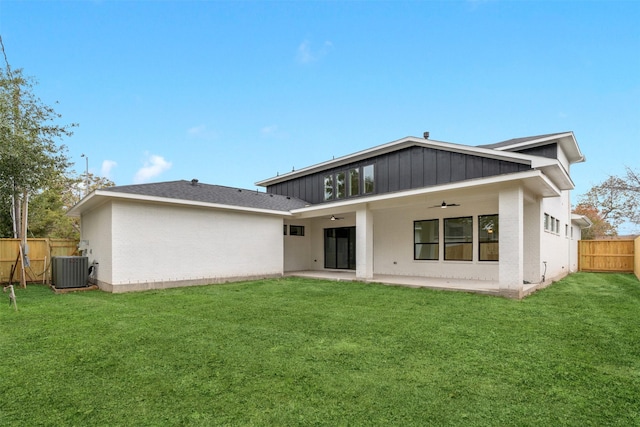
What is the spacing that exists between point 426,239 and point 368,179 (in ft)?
10.3

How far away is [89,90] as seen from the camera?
48.1ft

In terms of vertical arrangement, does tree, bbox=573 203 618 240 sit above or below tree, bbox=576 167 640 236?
below

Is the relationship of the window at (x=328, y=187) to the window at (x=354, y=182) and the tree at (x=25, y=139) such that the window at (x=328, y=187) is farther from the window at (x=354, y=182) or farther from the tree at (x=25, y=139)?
the tree at (x=25, y=139)

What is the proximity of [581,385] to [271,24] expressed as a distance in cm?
1415

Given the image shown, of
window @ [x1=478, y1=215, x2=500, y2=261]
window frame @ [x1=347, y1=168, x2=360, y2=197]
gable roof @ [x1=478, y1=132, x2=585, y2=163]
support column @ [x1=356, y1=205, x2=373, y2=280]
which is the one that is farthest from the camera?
window frame @ [x1=347, y1=168, x2=360, y2=197]

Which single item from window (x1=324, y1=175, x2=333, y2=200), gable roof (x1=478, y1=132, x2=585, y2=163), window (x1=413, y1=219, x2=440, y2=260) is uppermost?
gable roof (x1=478, y1=132, x2=585, y2=163)

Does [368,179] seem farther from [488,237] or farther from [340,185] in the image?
[488,237]

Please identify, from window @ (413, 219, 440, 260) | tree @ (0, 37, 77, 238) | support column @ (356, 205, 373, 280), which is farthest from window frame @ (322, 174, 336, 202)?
tree @ (0, 37, 77, 238)

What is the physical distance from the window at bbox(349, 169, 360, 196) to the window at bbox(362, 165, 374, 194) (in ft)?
1.06

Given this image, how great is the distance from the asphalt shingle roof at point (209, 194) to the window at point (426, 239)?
5.23m

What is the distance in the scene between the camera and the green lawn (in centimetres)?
259

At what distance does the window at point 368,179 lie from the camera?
12.2 meters

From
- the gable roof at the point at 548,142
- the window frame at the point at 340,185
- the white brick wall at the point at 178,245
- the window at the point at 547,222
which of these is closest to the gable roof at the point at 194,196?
the white brick wall at the point at 178,245

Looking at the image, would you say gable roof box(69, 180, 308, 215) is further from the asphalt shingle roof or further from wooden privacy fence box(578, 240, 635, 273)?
wooden privacy fence box(578, 240, 635, 273)
